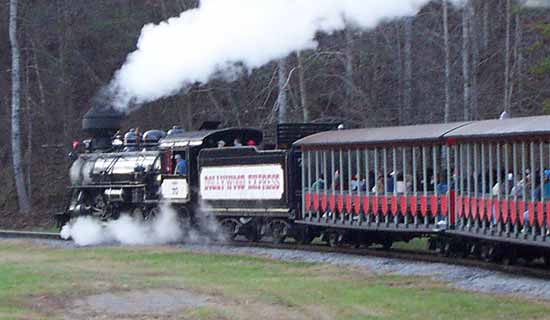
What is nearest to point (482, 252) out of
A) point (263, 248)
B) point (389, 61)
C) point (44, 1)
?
point (263, 248)

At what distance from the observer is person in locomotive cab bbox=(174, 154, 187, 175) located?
85.1 feet

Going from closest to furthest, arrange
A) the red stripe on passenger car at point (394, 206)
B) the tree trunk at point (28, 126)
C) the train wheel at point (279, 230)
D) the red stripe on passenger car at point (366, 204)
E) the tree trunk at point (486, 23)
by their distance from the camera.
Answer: the red stripe on passenger car at point (394, 206), the red stripe on passenger car at point (366, 204), the train wheel at point (279, 230), the tree trunk at point (486, 23), the tree trunk at point (28, 126)

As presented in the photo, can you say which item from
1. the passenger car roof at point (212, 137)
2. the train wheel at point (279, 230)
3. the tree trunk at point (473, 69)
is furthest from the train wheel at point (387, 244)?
the tree trunk at point (473, 69)

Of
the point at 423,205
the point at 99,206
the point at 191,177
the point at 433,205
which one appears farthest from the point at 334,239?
the point at 99,206

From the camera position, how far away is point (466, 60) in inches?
1125

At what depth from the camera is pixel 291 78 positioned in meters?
35.5

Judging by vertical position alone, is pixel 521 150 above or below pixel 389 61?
below

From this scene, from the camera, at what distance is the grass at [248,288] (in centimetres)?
1355

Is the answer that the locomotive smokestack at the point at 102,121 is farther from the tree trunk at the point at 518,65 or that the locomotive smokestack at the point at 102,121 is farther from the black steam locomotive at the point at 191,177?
the tree trunk at the point at 518,65

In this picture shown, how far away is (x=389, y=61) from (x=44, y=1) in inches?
620

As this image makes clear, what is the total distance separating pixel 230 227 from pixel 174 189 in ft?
5.93

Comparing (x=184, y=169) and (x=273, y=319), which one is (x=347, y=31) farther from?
(x=273, y=319)

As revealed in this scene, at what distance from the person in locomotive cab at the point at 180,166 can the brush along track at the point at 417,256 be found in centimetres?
219

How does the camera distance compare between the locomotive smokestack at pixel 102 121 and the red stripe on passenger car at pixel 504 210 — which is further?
the locomotive smokestack at pixel 102 121
